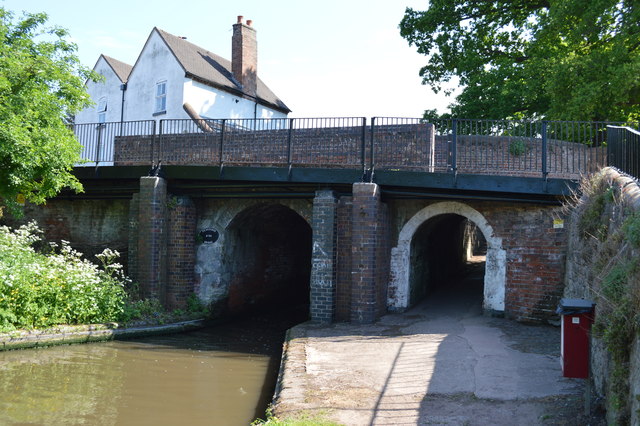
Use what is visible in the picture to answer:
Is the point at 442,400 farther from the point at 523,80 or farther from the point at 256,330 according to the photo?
the point at 523,80

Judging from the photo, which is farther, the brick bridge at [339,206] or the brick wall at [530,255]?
the brick bridge at [339,206]

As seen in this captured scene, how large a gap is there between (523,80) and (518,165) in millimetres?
6535

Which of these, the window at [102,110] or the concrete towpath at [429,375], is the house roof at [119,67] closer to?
the window at [102,110]

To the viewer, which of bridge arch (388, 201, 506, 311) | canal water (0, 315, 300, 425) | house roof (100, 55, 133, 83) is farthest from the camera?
house roof (100, 55, 133, 83)

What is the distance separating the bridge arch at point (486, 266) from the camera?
1076 centimetres

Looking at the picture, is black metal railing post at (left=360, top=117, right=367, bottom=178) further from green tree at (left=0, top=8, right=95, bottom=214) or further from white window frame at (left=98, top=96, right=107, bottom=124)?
white window frame at (left=98, top=96, right=107, bottom=124)

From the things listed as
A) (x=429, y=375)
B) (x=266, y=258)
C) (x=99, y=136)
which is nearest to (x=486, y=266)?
(x=429, y=375)

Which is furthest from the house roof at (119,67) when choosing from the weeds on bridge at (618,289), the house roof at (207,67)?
the weeds on bridge at (618,289)

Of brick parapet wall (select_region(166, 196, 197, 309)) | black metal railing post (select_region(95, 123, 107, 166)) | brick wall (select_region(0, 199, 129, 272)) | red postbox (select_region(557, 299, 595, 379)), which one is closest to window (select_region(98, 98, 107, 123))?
brick wall (select_region(0, 199, 129, 272))

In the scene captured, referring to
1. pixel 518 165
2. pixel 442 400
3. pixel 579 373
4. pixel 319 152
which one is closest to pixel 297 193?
pixel 319 152

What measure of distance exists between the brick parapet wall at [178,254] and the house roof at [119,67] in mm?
16054

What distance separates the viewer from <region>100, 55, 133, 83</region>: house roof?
26.8 metres

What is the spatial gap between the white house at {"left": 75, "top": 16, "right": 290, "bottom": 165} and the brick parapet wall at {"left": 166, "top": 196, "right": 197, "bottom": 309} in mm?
10292

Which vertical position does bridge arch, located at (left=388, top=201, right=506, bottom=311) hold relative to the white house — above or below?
below
